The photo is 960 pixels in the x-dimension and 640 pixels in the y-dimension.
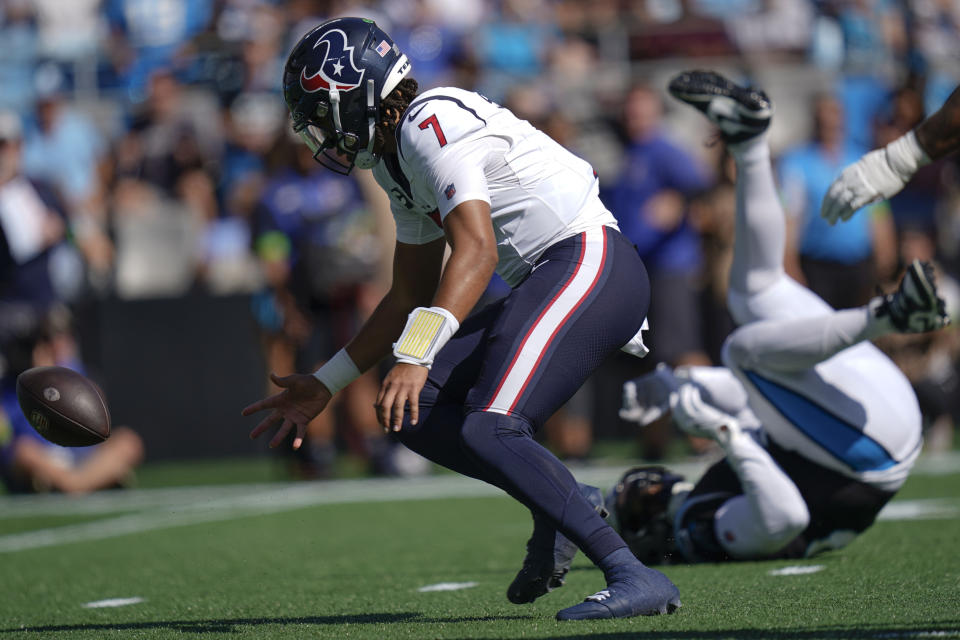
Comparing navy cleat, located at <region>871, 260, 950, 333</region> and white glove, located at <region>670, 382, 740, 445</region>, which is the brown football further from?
navy cleat, located at <region>871, 260, 950, 333</region>

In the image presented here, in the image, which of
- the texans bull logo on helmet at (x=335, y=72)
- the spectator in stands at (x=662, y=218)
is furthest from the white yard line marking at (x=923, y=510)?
the texans bull logo on helmet at (x=335, y=72)

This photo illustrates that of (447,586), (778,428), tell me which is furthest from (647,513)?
(447,586)

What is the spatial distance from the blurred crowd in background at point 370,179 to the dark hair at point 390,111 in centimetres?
446

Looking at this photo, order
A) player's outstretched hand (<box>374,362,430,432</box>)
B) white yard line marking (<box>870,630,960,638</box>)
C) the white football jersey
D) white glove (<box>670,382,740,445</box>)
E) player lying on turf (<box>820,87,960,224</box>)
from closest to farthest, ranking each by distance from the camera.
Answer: white yard line marking (<box>870,630,960,638</box>) < player's outstretched hand (<box>374,362,430,432</box>) < the white football jersey < player lying on turf (<box>820,87,960,224</box>) < white glove (<box>670,382,740,445</box>)

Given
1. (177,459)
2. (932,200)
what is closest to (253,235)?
(177,459)

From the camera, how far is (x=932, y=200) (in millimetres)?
10031

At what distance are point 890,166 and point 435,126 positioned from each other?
128 centimetres

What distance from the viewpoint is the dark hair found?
347cm

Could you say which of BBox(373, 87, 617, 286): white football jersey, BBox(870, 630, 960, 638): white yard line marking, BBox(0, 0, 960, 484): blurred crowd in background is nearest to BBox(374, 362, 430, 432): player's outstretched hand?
BBox(373, 87, 617, 286): white football jersey

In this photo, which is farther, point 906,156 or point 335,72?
point 906,156

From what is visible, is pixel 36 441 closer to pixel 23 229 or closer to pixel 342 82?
pixel 23 229

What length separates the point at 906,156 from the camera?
359 centimetres

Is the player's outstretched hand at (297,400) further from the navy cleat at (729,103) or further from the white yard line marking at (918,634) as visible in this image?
the navy cleat at (729,103)

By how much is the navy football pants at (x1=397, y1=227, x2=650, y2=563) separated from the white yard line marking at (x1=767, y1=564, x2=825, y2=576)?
1007mm
